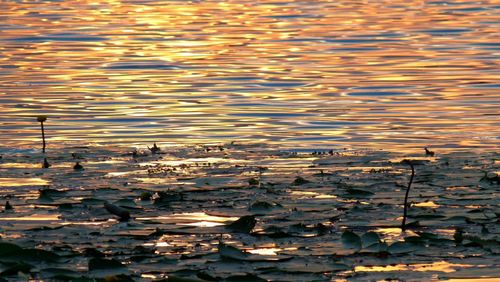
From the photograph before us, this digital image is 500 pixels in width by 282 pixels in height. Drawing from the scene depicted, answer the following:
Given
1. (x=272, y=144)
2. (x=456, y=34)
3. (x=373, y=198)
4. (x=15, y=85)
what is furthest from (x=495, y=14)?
(x=373, y=198)

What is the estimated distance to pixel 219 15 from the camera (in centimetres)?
3234

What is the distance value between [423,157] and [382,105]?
16.8ft

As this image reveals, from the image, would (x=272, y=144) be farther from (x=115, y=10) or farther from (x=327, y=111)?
(x=115, y=10)

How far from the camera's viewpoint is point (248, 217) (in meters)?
6.95

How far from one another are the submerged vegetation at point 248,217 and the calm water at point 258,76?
2060 millimetres

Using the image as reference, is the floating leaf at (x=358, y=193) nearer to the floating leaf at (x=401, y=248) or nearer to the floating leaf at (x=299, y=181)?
the floating leaf at (x=299, y=181)

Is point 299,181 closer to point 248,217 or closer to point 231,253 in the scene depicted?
point 248,217

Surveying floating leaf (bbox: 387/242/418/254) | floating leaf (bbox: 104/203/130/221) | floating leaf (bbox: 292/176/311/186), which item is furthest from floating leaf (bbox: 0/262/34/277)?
floating leaf (bbox: 292/176/311/186)

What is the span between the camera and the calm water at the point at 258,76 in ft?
41.2

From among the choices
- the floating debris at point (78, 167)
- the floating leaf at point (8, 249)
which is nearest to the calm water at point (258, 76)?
the floating debris at point (78, 167)

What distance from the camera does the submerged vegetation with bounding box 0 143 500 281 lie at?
618cm

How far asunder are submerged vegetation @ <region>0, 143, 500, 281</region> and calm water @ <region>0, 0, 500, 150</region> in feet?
6.76

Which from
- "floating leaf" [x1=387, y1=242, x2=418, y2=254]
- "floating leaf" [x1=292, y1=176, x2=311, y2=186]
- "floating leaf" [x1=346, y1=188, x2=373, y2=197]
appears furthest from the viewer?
"floating leaf" [x1=292, y1=176, x2=311, y2=186]

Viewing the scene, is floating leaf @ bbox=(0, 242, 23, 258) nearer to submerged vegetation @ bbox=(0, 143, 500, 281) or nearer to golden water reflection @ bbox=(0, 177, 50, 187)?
submerged vegetation @ bbox=(0, 143, 500, 281)
